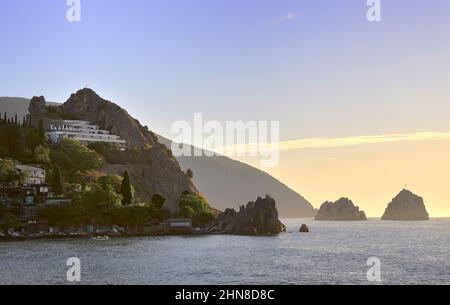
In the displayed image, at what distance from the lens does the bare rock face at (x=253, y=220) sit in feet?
602

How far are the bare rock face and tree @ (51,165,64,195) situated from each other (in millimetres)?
51808

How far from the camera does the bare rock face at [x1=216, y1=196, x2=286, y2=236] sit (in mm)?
183425

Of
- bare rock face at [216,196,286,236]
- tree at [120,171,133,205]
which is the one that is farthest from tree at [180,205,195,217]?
tree at [120,171,133,205]

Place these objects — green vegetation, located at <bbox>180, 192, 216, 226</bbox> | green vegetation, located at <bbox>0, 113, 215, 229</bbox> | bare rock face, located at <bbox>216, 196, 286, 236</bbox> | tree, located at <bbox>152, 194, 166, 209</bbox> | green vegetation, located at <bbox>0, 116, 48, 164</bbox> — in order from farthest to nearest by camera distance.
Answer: bare rock face, located at <bbox>216, 196, 286, 236</bbox> → tree, located at <bbox>152, 194, 166, 209</bbox> → green vegetation, located at <bbox>180, 192, 216, 226</bbox> → green vegetation, located at <bbox>0, 116, 48, 164</bbox> → green vegetation, located at <bbox>0, 113, 215, 229</bbox>

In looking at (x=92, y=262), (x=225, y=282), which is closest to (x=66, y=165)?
(x=92, y=262)

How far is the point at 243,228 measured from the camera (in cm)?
18288

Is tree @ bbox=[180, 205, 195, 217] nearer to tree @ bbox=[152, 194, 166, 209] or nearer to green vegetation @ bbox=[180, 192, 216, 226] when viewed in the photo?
green vegetation @ bbox=[180, 192, 216, 226]

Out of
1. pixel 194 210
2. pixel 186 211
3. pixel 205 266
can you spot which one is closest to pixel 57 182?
pixel 186 211

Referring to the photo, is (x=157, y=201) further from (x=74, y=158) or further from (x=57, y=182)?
(x=57, y=182)

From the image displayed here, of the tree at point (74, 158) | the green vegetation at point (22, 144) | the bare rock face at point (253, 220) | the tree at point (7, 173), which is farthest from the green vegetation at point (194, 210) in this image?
the tree at point (7, 173)

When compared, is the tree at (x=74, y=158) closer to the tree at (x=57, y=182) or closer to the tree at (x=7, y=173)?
the tree at (x=57, y=182)

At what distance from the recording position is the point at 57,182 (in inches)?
6496
